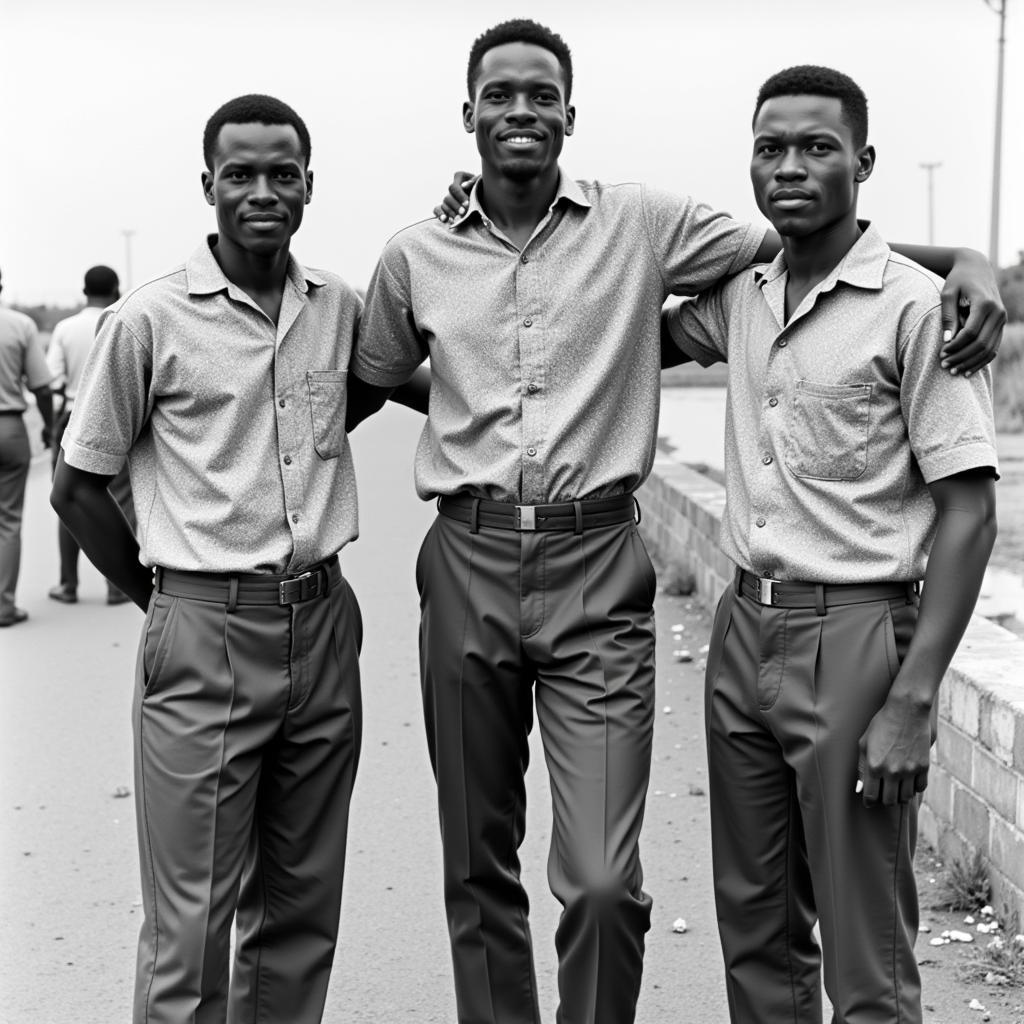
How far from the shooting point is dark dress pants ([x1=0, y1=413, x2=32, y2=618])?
1000 centimetres

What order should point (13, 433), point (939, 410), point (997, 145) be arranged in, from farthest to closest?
point (997, 145)
point (13, 433)
point (939, 410)

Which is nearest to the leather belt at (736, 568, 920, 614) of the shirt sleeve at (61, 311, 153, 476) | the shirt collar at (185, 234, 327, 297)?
the shirt collar at (185, 234, 327, 297)

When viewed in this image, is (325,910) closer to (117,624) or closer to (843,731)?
(843,731)

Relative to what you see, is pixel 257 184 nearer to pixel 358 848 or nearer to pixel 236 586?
pixel 236 586

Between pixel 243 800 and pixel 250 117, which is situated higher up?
pixel 250 117

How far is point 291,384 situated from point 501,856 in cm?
131

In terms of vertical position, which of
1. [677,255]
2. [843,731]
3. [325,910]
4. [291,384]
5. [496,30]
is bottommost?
[325,910]

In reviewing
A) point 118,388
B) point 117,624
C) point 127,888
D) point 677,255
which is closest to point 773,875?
point 677,255

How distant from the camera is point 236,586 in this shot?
3797 mm

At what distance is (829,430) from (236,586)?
1.41 m

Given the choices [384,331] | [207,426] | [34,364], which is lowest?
[34,364]

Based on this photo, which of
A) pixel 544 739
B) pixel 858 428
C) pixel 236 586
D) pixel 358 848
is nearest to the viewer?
pixel 858 428

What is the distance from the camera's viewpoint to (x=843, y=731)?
3514 mm

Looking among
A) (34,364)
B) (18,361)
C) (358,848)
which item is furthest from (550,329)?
(34,364)
